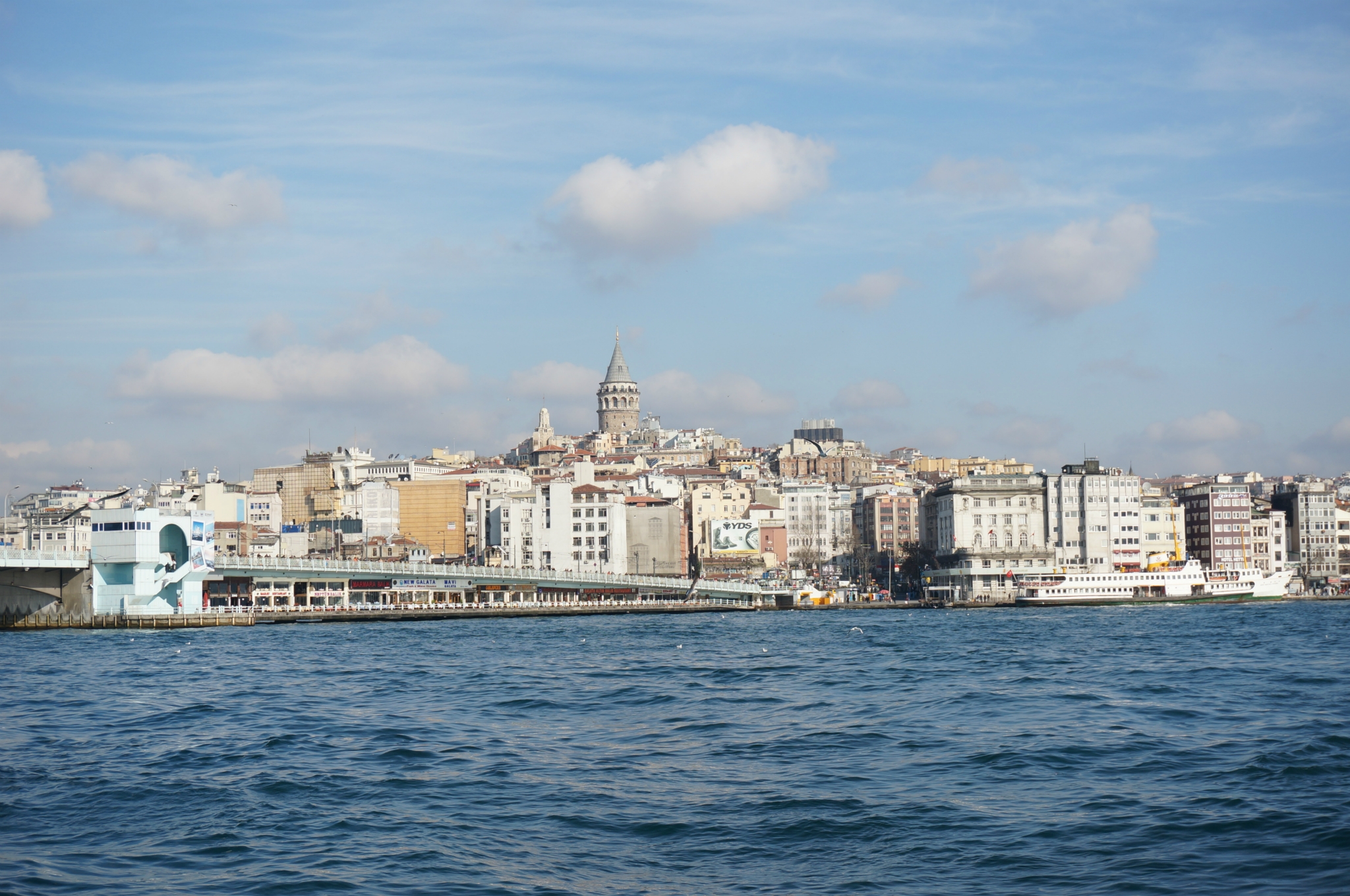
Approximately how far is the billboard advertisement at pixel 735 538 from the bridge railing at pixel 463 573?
21.3 meters

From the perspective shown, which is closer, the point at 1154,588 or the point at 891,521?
the point at 1154,588

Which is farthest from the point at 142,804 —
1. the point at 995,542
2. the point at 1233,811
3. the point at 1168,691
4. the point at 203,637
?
the point at 995,542

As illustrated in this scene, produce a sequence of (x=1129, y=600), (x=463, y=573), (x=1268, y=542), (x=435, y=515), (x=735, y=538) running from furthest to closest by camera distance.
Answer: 1. (x=435, y=515)
2. (x=735, y=538)
3. (x=1268, y=542)
4. (x=1129, y=600)
5. (x=463, y=573)

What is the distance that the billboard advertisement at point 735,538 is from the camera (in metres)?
138

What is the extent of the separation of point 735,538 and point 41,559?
78.4 m

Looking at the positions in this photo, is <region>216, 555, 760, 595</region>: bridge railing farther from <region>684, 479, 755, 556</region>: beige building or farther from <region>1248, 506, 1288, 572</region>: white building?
<region>1248, 506, 1288, 572</region>: white building

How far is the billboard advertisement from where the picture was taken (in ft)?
452

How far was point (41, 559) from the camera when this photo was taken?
6794 centimetres

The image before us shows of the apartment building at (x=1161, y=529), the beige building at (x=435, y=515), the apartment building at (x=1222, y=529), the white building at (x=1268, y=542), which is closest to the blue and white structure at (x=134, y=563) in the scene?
the beige building at (x=435, y=515)

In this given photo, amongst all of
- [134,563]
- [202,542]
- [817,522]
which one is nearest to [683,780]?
[134,563]

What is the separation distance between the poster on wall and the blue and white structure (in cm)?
65

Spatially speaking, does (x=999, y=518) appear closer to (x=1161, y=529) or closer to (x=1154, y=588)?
(x=1161, y=529)

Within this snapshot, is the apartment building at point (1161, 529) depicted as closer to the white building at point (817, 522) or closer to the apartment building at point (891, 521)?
the apartment building at point (891, 521)

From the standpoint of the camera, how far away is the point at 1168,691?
29469mm
